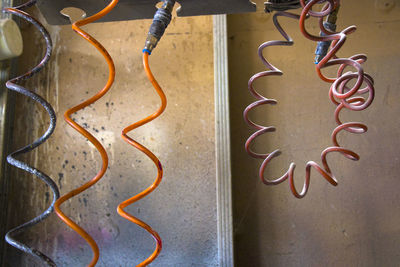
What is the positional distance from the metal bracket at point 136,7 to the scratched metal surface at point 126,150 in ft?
2.45

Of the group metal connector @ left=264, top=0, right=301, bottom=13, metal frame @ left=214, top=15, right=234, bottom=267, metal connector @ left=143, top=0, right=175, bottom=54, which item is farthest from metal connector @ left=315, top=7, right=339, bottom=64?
metal frame @ left=214, top=15, right=234, bottom=267

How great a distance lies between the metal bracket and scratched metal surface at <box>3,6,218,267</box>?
29.5 inches

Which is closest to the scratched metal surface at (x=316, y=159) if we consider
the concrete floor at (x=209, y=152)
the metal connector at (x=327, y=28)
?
the concrete floor at (x=209, y=152)

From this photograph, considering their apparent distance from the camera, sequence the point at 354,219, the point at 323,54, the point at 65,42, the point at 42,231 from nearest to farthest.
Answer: the point at 323,54 → the point at 354,219 → the point at 42,231 → the point at 65,42

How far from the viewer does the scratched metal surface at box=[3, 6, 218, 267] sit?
1.37m

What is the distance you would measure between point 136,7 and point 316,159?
1.01 m

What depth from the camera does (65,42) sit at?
1524mm

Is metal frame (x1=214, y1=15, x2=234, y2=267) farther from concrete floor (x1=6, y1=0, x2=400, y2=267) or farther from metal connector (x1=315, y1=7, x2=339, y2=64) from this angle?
metal connector (x1=315, y1=7, x2=339, y2=64)

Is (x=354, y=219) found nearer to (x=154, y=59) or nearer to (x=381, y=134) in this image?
(x=381, y=134)

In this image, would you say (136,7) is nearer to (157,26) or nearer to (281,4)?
(157,26)

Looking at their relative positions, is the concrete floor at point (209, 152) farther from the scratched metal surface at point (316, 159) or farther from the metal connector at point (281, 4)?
the metal connector at point (281, 4)

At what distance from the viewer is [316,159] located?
1.36 metres

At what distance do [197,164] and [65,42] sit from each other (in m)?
0.87

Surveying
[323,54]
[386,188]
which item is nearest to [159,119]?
[323,54]
